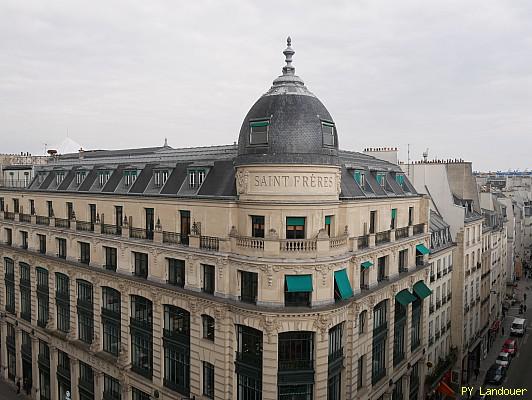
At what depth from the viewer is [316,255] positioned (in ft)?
107

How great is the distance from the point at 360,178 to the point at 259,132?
1239cm

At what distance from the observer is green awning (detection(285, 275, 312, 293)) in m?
31.8

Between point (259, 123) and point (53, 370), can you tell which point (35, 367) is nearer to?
point (53, 370)

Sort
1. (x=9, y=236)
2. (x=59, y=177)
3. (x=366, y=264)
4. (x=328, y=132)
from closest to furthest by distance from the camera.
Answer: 1. (x=328, y=132)
2. (x=366, y=264)
3. (x=59, y=177)
4. (x=9, y=236)

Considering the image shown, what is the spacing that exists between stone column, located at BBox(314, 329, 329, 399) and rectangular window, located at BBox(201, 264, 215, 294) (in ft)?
28.3

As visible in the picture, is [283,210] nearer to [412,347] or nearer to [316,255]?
[316,255]

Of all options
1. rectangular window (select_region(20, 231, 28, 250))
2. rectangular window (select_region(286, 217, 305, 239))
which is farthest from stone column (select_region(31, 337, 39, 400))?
rectangular window (select_region(286, 217, 305, 239))

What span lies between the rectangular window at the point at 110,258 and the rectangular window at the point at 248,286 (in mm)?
16285

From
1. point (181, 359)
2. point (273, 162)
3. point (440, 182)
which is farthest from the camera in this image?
point (440, 182)

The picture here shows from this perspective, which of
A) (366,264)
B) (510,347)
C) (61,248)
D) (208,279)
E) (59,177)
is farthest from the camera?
(510,347)

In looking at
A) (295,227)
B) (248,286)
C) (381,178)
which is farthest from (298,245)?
(381,178)

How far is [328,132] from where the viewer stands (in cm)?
3438

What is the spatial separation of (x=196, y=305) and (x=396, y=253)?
63.5 feet

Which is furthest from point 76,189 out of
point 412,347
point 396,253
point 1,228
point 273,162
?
point 412,347
